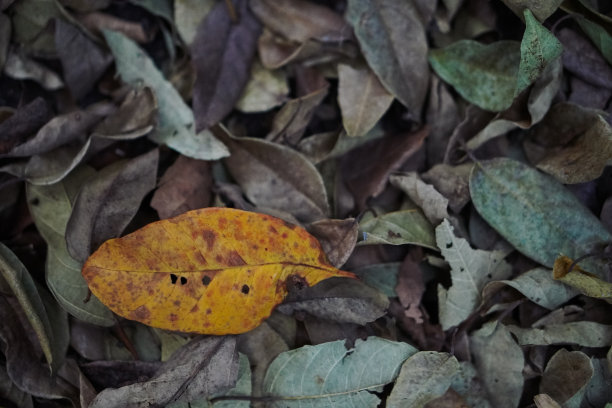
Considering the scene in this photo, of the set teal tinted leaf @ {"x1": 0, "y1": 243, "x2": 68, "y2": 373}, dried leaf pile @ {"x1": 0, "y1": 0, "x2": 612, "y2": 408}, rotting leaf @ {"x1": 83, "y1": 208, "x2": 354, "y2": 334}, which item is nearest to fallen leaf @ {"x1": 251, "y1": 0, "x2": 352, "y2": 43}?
dried leaf pile @ {"x1": 0, "y1": 0, "x2": 612, "y2": 408}

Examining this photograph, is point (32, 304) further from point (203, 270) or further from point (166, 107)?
point (166, 107)

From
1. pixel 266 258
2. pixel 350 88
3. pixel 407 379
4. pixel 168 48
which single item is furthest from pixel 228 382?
pixel 168 48

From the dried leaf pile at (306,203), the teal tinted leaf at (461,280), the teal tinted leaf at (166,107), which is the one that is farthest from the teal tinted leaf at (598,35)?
the teal tinted leaf at (166,107)

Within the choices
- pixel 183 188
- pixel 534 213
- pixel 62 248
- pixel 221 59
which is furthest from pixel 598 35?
pixel 62 248

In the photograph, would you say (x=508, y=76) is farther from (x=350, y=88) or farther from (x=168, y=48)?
(x=168, y=48)

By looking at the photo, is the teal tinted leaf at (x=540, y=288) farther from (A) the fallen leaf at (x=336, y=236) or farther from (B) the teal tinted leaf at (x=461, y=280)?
(A) the fallen leaf at (x=336, y=236)

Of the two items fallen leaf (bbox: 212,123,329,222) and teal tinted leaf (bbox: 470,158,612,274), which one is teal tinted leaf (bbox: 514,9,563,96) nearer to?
teal tinted leaf (bbox: 470,158,612,274)
